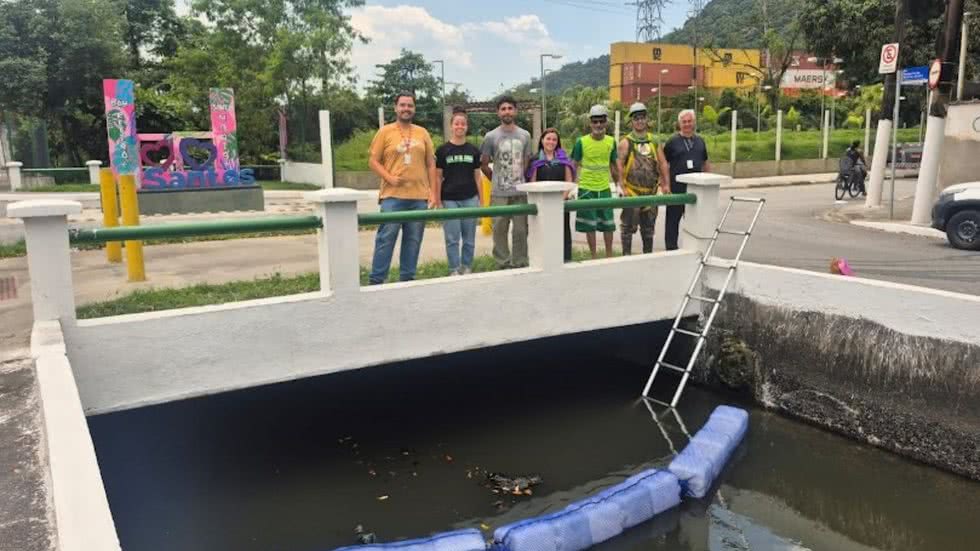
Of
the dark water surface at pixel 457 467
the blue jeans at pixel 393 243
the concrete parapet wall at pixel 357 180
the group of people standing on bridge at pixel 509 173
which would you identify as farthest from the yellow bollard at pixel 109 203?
the concrete parapet wall at pixel 357 180

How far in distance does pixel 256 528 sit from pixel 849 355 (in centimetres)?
465

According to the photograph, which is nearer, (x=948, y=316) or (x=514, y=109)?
(x=948, y=316)

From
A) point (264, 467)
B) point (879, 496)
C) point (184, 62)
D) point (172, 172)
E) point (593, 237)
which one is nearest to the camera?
point (879, 496)

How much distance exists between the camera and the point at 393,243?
6043mm

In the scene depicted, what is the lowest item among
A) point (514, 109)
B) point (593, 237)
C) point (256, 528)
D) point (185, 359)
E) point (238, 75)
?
point (256, 528)

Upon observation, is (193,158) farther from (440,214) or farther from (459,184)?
(440,214)

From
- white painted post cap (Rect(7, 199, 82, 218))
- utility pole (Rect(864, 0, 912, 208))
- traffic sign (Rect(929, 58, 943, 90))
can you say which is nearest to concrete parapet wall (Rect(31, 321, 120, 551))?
white painted post cap (Rect(7, 199, 82, 218))

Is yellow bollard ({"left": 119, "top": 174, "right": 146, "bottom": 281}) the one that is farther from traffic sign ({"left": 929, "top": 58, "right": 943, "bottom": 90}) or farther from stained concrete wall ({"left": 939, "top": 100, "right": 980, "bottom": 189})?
traffic sign ({"left": 929, "top": 58, "right": 943, "bottom": 90})

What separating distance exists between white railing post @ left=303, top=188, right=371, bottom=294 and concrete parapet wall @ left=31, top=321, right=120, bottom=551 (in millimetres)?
1764

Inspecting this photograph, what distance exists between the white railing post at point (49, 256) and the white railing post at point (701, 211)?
16.5 feet

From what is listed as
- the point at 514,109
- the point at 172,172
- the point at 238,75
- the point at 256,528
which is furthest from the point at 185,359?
the point at 238,75

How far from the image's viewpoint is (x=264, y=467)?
5922mm

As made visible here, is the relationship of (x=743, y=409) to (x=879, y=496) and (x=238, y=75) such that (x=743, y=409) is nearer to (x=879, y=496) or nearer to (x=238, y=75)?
(x=879, y=496)

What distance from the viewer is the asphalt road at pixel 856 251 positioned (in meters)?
8.16
